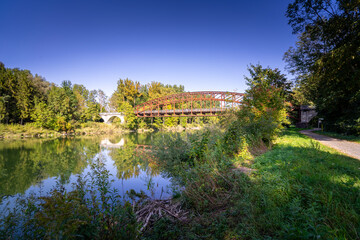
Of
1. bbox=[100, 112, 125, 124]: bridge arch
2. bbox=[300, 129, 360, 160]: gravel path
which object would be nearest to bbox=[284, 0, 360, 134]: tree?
bbox=[300, 129, 360, 160]: gravel path

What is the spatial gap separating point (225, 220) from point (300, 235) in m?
1.20

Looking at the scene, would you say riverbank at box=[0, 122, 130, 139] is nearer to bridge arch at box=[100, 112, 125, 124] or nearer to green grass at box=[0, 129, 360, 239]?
bridge arch at box=[100, 112, 125, 124]

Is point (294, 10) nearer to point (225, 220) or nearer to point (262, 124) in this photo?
point (262, 124)

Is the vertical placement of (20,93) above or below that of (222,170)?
above

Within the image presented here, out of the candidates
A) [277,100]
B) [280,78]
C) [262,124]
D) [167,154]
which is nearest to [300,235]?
[167,154]

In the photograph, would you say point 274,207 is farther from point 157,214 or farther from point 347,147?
point 347,147

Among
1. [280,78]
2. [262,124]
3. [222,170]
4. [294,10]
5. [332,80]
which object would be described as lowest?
[222,170]

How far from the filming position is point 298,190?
275cm

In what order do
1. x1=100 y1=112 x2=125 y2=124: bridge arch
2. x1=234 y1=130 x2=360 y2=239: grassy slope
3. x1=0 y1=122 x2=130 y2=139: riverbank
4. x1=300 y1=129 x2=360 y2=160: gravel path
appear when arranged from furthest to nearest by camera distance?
x1=100 y1=112 x2=125 y2=124: bridge arch, x1=0 y1=122 x2=130 y2=139: riverbank, x1=300 y1=129 x2=360 y2=160: gravel path, x1=234 y1=130 x2=360 y2=239: grassy slope

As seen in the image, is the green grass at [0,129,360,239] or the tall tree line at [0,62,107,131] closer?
the green grass at [0,129,360,239]

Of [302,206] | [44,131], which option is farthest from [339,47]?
[44,131]

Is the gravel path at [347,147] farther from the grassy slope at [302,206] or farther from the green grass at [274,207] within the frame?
the grassy slope at [302,206]

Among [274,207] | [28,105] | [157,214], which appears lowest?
[157,214]

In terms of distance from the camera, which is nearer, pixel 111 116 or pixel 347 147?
pixel 347 147
